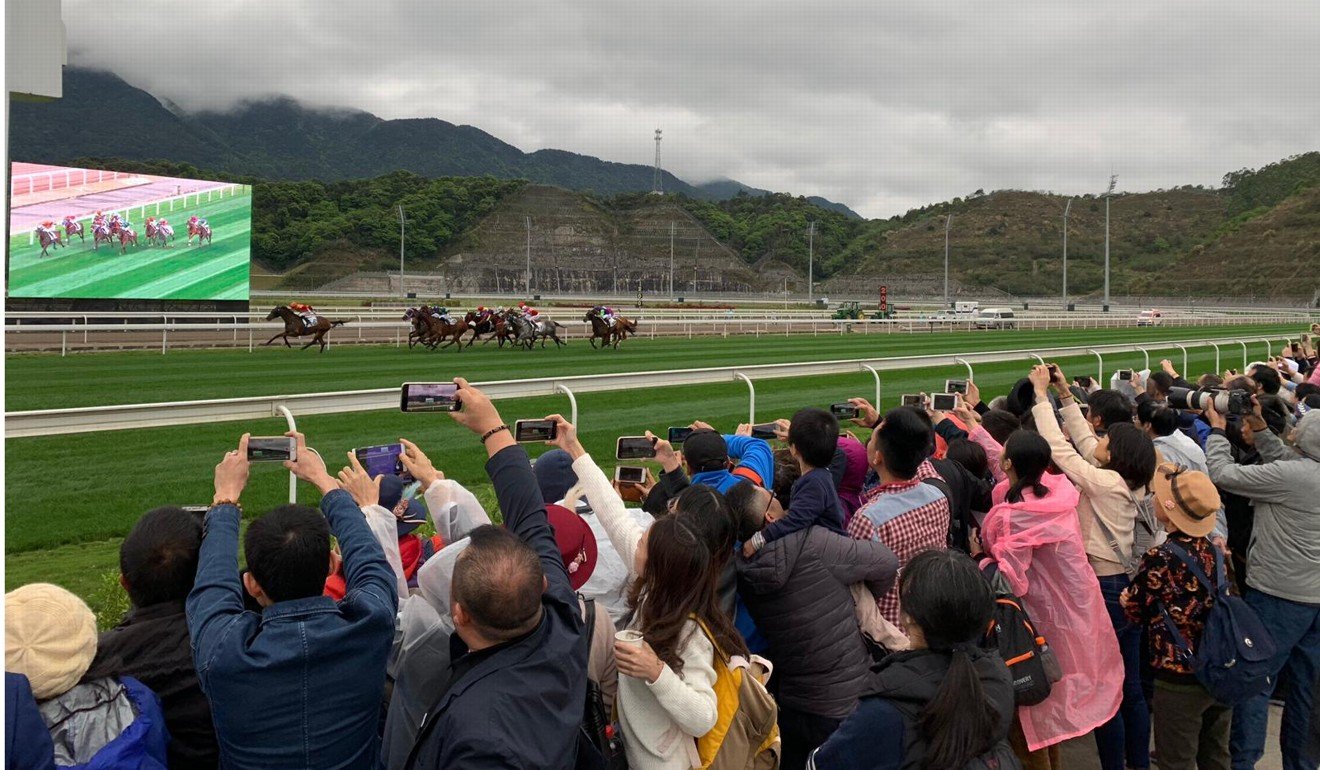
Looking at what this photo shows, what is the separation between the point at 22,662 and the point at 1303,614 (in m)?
4.54

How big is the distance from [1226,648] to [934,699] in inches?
71.9

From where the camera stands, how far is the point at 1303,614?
3992 millimetres

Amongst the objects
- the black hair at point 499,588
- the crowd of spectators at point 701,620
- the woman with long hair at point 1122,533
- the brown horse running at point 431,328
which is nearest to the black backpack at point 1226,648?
the crowd of spectators at point 701,620

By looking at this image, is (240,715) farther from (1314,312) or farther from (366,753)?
(1314,312)

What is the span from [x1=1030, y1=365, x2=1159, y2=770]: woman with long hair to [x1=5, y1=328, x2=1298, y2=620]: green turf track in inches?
163

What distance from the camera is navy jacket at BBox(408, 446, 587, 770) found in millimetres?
1979

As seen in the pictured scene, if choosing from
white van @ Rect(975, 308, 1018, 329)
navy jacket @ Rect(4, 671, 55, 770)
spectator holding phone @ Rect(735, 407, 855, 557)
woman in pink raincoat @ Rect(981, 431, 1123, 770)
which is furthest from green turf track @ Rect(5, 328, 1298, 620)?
white van @ Rect(975, 308, 1018, 329)

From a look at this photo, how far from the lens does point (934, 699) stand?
2.21m

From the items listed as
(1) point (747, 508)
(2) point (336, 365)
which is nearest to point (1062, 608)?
(1) point (747, 508)

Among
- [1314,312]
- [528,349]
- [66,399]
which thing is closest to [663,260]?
[1314,312]

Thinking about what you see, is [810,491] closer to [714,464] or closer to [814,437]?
[814,437]

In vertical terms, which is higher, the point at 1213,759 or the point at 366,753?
the point at 366,753

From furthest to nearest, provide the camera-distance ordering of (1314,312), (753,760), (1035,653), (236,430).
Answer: (1314,312) < (236,430) < (1035,653) < (753,760)

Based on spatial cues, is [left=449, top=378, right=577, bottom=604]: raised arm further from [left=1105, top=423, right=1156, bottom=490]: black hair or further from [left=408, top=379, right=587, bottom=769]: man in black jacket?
[left=1105, top=423, right=1156, bottom=490]: black hair
